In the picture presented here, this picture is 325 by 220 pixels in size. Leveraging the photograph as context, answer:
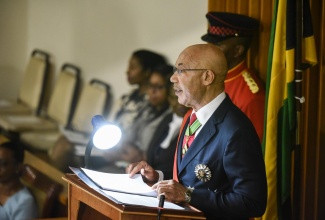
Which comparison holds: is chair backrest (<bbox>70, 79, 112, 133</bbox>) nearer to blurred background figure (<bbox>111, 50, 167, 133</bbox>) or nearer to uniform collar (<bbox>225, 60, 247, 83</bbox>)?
blurred background figure (<bbox>111, 50, 167, 133</bbox>)

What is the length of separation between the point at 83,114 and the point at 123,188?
15.8 feet

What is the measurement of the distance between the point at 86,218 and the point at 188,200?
16.9 inches

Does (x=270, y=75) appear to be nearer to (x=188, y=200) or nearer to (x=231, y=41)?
(x=231, y=41)

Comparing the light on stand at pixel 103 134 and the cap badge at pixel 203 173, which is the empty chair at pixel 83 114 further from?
the cap badge at pixel 203 173

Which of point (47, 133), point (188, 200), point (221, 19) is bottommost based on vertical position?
point (47, 133)

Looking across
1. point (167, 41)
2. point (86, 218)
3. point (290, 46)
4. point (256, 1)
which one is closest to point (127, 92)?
point (167, 41)

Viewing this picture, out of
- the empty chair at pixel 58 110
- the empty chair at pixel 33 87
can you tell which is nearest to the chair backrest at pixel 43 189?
the empty chair at pixel 58 110

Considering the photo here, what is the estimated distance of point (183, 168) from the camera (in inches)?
116

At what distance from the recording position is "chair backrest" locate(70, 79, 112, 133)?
24.1ft

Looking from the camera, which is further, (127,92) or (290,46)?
(127,92)

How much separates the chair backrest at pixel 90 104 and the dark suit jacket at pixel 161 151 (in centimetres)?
139

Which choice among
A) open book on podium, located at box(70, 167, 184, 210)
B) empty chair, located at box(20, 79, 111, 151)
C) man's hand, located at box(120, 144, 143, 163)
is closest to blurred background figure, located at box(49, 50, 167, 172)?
man's hand, located at box(120, 144, 143, 163)

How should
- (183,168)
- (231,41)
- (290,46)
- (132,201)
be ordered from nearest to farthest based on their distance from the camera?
(132,201) < (183,168) < (290,46) < (231,41)

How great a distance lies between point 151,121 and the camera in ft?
20.4
